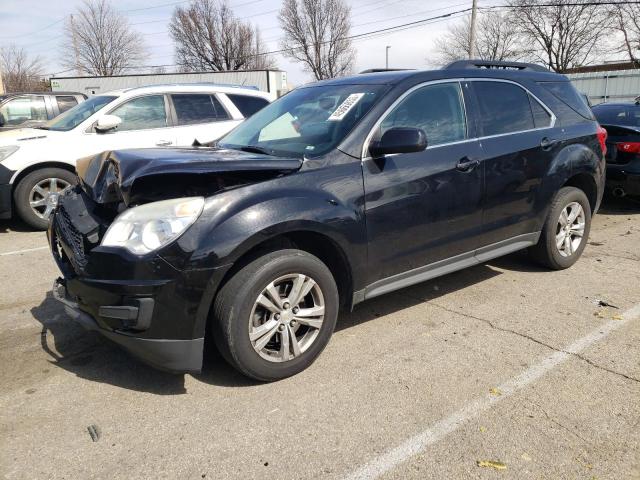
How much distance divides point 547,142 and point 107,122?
5321 mm

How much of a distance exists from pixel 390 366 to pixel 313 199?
116 centimetres

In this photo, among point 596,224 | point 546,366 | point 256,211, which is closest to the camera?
point 256,211

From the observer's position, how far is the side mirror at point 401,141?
321 cm

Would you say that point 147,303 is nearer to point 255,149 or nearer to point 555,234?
point 255,149

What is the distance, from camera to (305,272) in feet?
9.93

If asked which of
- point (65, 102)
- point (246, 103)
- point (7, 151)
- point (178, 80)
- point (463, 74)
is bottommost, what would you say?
point (7, 151)

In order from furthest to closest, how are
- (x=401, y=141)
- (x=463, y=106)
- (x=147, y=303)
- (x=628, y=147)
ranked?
(x=628, y=147) → (x=463, y=106) → (x=401, y=141) → (x=147, y=303)

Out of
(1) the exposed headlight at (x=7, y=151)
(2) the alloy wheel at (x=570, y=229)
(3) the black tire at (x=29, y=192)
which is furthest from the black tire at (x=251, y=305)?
(1) the exposed headlight at (x=7, y=151)

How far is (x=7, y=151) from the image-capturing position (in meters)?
6.64

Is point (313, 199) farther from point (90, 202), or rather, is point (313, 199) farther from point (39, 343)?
point (39, 343)

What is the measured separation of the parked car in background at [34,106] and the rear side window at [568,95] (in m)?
8.77

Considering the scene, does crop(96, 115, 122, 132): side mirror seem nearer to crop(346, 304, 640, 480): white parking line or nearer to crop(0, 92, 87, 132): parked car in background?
crop(0, 92, 87, 132): parked car in background

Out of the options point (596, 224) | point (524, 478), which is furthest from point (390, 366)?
point (596, 224)

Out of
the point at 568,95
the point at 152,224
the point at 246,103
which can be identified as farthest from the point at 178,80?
the point at 152,224
